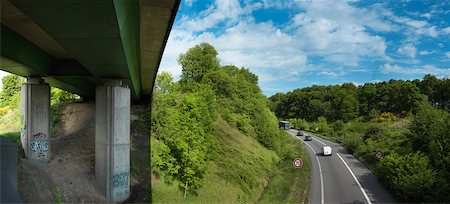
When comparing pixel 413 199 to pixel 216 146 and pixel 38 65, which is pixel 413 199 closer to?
pixel 216 146

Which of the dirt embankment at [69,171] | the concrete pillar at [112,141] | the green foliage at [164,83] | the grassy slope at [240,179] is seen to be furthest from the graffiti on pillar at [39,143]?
the green foliage at [164,83]

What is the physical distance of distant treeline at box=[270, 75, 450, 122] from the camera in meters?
94.9

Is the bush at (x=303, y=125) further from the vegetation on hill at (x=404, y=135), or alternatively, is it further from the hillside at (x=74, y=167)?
the hillside at (x=74, y=167)

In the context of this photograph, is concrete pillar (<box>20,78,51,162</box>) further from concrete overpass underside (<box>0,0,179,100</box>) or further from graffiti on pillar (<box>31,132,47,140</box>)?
concrete overpass underside (<box>0,0,179,100</box>)

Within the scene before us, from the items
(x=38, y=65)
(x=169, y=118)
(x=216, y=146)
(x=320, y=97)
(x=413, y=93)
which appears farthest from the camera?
(x=320, y=97)

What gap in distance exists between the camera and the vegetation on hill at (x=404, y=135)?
2738 cm

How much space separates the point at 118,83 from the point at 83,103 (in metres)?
17.0

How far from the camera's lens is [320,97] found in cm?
13025

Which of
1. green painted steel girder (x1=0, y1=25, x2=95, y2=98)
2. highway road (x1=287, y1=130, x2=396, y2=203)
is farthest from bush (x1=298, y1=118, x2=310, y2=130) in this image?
green painted steel girder (x1=0, y1=25, x2=95, y2=98)

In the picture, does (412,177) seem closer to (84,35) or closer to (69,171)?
(69,171)

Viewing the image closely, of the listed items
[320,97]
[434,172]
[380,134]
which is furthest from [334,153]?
[320,97]

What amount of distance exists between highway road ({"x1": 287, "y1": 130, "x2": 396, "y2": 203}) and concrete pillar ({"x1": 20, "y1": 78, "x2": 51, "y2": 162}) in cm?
1944

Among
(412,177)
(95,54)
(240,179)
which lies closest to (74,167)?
(95,54)

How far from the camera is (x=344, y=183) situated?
34656mm
